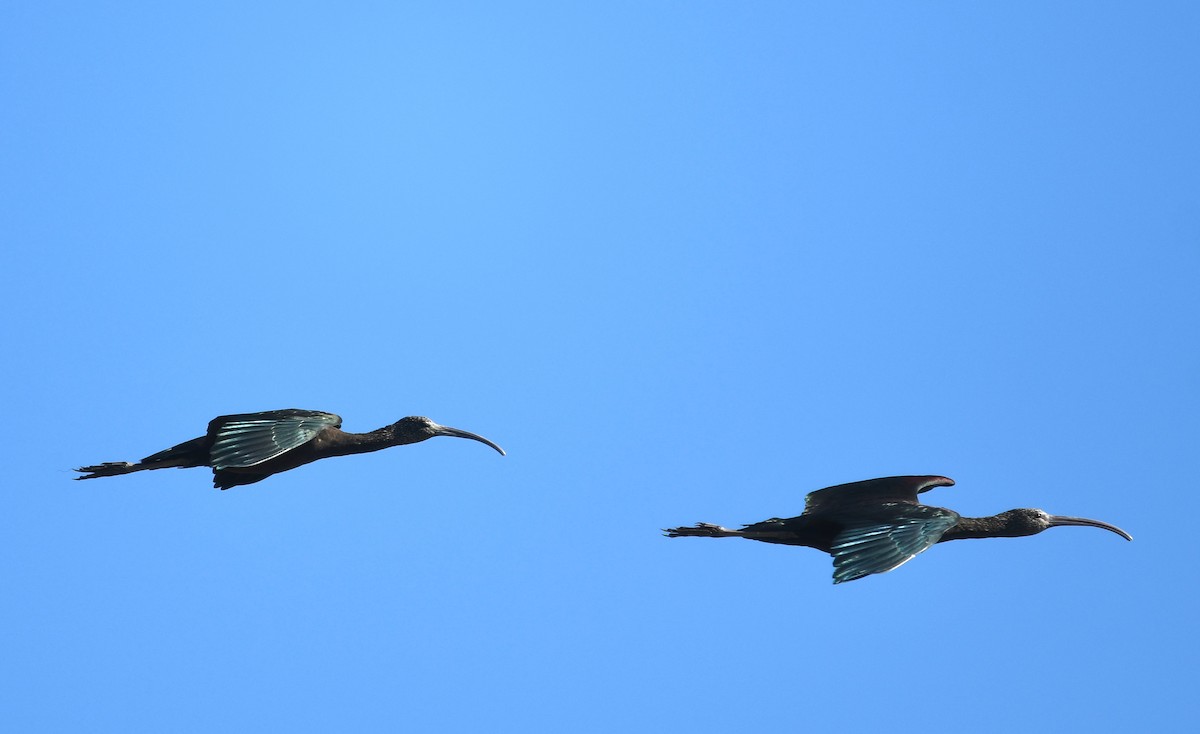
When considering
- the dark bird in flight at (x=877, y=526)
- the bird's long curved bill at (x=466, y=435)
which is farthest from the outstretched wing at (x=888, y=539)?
the bird's long curved bill at (x=466, y=435)

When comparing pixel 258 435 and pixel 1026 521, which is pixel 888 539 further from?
pixel 258 435

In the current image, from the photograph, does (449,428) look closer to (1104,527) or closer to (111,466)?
(111,466)

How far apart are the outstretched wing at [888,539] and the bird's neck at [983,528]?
162 cm

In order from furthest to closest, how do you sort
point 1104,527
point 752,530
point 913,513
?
point 1104,527, point 752,530, point 913,513

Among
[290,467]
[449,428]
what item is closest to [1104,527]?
[449,428]

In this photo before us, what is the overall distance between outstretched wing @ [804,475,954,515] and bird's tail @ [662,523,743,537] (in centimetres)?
137

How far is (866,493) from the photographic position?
24.1 metres

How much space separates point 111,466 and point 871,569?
11419mm

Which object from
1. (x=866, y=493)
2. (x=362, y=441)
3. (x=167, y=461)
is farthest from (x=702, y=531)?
(x=167, y=461)

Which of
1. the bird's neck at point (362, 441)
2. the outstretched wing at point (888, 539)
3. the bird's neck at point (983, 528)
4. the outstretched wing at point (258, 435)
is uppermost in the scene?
the bird's neck at point (362, 441)

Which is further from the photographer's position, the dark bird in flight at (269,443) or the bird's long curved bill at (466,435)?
the bird's long curved bill at (466,435)

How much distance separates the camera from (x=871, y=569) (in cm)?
2128

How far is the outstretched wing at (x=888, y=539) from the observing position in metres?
21.4

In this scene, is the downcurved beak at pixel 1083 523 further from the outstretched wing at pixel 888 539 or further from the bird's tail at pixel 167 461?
the bird's tail at pixel 167 461
